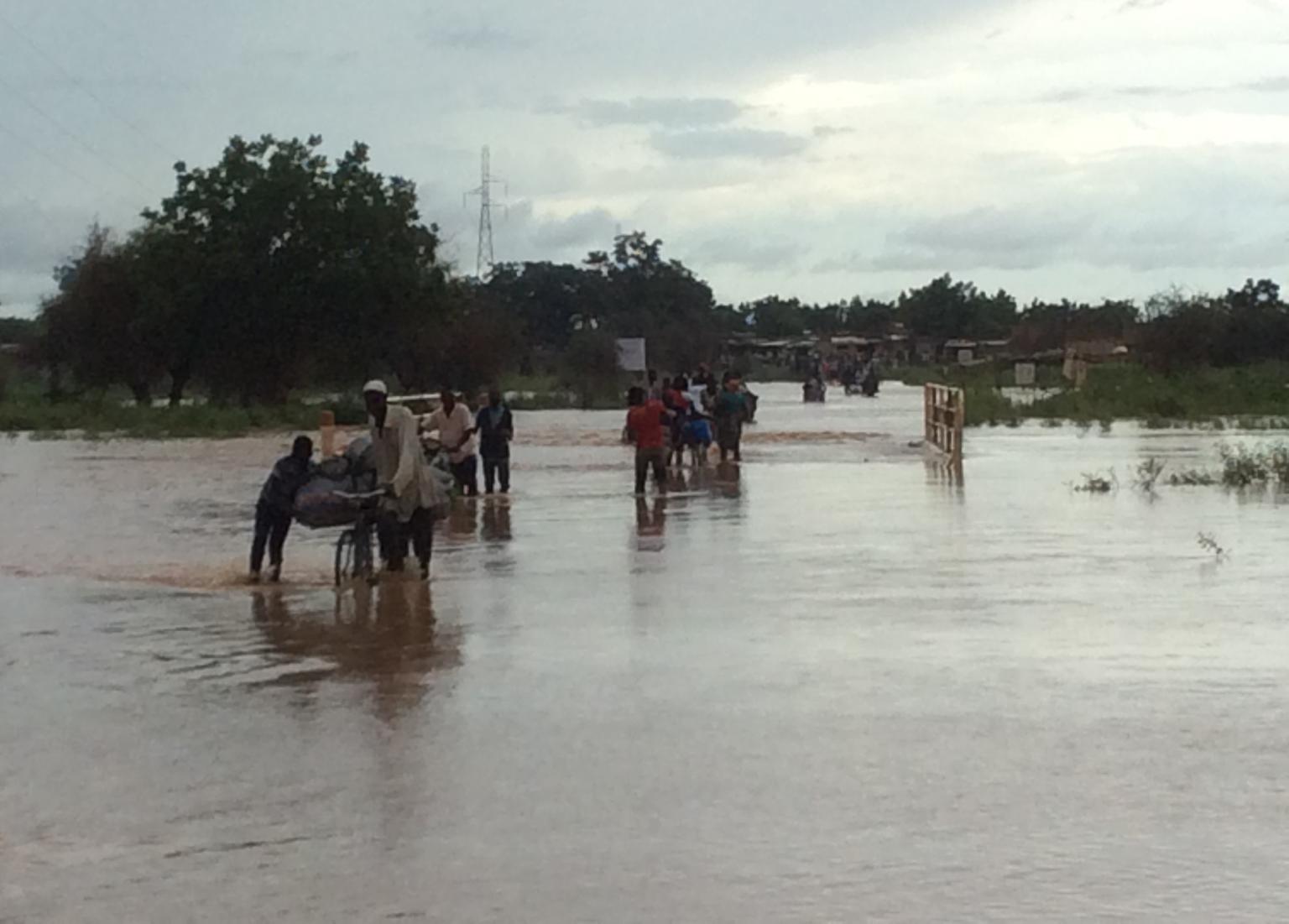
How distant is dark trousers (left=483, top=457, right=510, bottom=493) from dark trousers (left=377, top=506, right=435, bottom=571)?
424 inches

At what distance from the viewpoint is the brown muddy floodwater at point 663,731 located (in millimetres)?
7414

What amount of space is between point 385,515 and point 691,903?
1035 cm

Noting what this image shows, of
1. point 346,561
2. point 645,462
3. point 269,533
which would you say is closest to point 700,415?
point 645,462

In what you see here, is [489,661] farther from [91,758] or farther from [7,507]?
[7,507]

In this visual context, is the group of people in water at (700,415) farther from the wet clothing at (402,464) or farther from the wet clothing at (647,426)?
the wet clothing at (402,464)

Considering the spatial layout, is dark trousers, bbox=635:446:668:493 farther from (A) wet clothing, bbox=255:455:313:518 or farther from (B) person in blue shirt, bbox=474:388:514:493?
(A) wet clothing, bbox=255:455:313:518

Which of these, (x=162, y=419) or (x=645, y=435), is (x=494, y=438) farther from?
(x=162, y=419)

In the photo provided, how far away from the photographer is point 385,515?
17.2m

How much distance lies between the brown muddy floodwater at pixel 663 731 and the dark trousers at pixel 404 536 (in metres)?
0.48

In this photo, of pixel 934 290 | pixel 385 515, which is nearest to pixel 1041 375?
pixel 934 290

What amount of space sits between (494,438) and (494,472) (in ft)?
2.59

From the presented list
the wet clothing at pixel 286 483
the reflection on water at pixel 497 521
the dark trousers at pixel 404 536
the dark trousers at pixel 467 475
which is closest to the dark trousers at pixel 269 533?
the wet clothing at pixel 286 483

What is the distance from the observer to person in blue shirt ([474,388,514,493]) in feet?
92.2

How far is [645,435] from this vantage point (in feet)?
90.5
